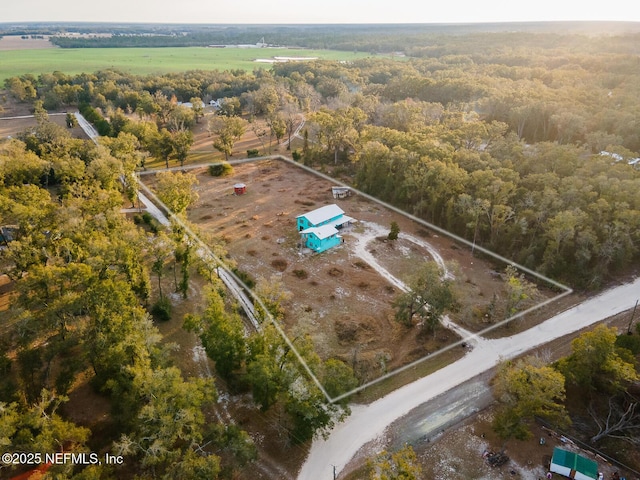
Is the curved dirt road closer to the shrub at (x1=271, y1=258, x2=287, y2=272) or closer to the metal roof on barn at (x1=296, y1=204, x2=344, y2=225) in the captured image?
the shrub at (x1=271, y1=258, x2=287, y2=272)

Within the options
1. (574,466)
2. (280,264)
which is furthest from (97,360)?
(574,466)

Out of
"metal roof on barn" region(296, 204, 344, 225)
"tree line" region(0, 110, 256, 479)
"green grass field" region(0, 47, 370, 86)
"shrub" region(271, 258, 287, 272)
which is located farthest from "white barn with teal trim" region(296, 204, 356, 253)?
"green grass field" region(0, 47, 370, 86)

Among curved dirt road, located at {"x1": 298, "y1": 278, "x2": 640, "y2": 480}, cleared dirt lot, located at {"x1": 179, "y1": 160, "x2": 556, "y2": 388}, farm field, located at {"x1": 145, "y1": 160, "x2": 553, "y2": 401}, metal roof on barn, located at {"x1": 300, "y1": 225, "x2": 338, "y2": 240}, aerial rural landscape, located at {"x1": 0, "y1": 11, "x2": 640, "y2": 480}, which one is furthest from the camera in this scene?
metal roof on barn, located at {"x1": 300, "y1": 225, "x2": 338, "y2": 240}

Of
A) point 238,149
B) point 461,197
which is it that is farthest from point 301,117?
A: point 461,197

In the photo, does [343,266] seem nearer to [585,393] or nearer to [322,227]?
[322,227]

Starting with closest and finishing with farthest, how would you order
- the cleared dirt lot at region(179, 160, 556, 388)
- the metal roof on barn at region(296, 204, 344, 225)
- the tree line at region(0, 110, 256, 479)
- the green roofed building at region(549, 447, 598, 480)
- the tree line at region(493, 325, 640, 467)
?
the tree line at region(0, 110, 256, 479), the green roofed building at region(549, 447, 598, 480), the tree line at region(493, 325, 640, 467), the cleared dirt lot at region(179, 160, 556, 388), the metal roof on barn at region(296, 204, 344, 225)

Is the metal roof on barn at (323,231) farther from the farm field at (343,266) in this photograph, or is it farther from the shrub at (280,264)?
the shrub at (280,264)

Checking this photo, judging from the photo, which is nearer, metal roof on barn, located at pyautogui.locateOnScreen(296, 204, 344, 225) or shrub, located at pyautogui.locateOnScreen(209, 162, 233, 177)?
metal roof on barn, located at pyautogui.locateOnScreen(296, 204, 344, 225)
